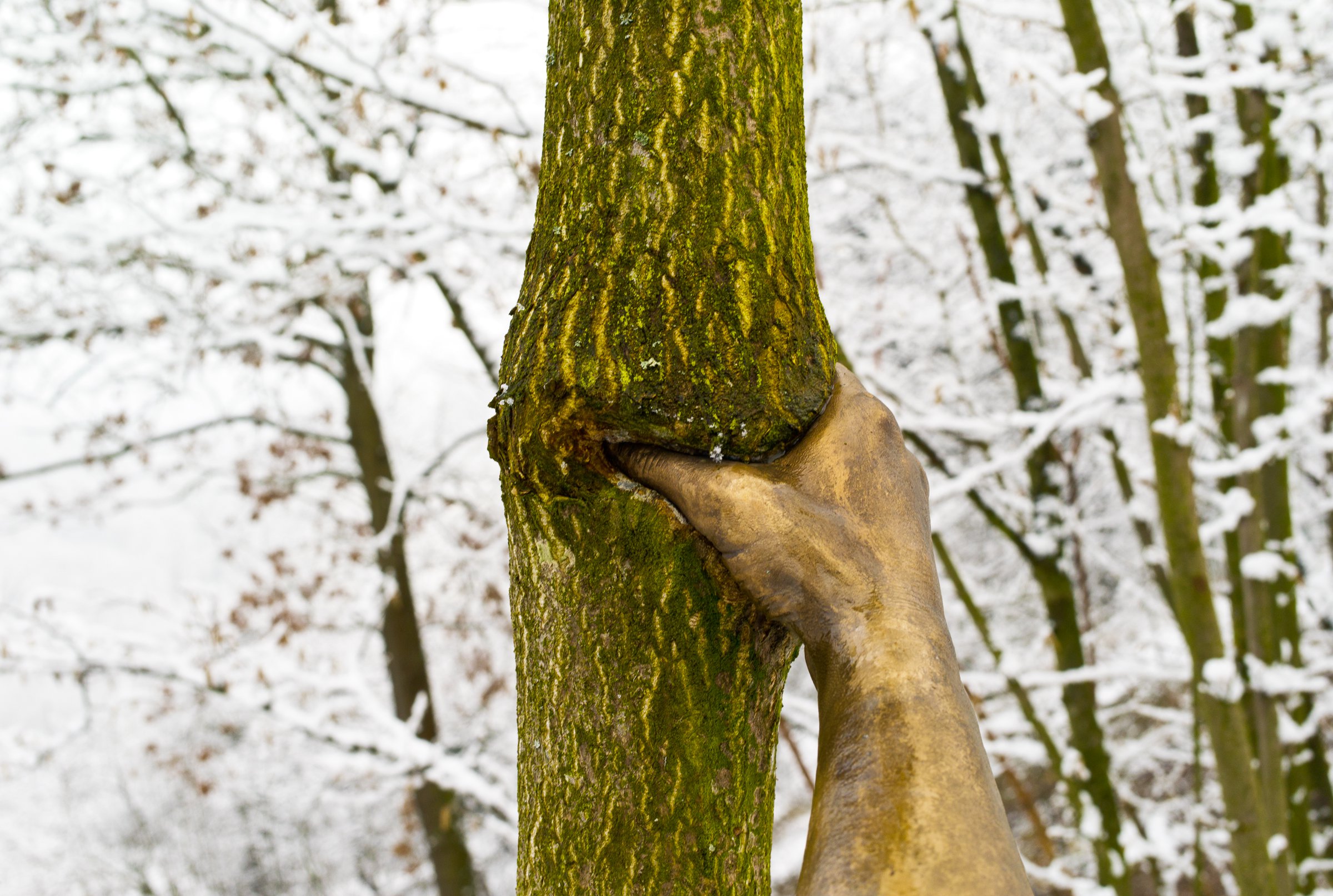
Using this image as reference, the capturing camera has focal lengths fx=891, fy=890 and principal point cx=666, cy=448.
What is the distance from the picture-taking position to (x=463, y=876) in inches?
298

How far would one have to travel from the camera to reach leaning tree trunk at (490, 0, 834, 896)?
37.2 inches

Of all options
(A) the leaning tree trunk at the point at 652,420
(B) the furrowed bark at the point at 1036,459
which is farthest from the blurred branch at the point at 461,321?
(A) the leaning tree trunk at the point at 652,420

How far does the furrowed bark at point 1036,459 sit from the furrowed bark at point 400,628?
5010mm

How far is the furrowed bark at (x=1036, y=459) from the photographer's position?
4262mm

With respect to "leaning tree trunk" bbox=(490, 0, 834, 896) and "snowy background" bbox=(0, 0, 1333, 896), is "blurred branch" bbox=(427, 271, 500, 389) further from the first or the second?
"leaning tree trunk" bbox=(490, 0, 834, 896)

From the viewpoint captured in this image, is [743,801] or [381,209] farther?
[381,209]

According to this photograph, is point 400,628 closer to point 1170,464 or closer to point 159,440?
point 159,440

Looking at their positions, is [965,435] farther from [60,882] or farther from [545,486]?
[60,882]

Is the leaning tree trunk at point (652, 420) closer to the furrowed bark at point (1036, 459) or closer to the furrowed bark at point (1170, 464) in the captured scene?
the furrowed bark at point (1170, 464)

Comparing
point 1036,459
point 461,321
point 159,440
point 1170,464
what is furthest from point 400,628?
point 1170,464

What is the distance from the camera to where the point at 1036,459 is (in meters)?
4.41

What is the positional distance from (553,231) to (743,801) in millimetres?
685

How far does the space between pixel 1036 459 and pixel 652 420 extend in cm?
393

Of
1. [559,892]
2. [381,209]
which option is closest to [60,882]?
[381,209]
